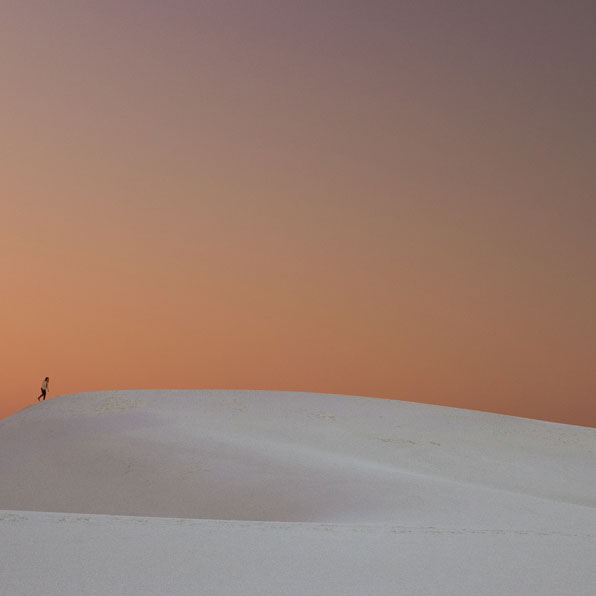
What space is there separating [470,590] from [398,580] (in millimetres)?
497

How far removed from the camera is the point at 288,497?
10.0 m

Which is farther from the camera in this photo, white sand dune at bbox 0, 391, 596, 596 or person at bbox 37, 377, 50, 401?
person at bbox 37, 377, 50, 401

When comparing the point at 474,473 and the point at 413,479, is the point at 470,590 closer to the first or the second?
the point at 413,479

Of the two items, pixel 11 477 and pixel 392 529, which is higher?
pixel 392 529

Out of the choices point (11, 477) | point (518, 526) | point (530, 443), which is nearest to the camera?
point (518, 526)

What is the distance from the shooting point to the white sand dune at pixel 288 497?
5.21m

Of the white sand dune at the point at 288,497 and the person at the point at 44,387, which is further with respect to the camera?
the person at the point at 44,387

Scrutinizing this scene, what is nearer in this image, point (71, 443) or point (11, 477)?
point (11, 477)

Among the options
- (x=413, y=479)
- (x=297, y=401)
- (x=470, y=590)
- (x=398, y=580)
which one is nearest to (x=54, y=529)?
(x=398, y=580)

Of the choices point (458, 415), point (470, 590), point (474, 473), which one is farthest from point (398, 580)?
point (458, 415)

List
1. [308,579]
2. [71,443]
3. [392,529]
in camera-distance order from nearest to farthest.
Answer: [308,579]
[392,529]
[71,443]

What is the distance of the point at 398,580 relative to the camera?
522cm

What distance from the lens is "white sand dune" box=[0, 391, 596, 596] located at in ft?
17.1

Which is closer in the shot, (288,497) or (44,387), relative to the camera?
(288,497)
